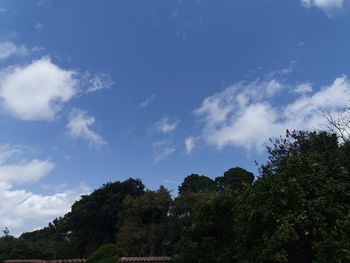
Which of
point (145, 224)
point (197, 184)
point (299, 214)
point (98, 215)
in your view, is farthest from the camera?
point (197, 184)

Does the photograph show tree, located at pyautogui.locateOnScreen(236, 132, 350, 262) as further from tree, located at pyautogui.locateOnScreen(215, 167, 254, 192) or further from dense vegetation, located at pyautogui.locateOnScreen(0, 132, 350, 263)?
tree, located at pyautogui.locateOnScreen(215, 167, 254, 192)

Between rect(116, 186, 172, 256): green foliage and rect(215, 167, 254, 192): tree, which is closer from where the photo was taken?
rect(116, 186, 172, 256): green foliage

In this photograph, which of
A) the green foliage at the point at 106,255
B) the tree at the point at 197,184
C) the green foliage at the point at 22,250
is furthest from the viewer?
the tree at the point at 197,184

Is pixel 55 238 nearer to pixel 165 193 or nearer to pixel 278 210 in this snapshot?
pixel 165 193

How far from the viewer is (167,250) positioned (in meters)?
31.2

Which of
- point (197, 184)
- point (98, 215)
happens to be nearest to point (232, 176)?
point (197, 184)

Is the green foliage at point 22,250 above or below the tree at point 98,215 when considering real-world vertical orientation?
below

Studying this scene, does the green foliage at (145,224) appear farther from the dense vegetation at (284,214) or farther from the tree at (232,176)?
the tree at (232,176)

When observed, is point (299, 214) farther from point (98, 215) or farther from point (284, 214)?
point (98, 215)

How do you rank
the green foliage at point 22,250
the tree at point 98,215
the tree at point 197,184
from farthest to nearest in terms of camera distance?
the tree at point 197,184 < the tree at point 98,215 < the green foliage at point 22,250

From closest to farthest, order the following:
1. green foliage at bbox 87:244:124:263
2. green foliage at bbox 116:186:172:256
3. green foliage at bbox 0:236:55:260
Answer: green foliage at bbox 87:244:124:263
green foliage at bbox 0:236:55:260
green foliage at bbox 116:186:172:256

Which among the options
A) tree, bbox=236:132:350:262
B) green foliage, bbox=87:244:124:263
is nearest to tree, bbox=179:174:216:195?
green foliage, bbox=87:244:124:263

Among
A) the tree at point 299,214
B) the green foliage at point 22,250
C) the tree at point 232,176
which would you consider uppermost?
the tree at point 232,176

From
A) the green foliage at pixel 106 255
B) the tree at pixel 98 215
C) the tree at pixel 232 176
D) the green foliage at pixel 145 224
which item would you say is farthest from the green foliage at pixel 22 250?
the tree at pixel 232 176
